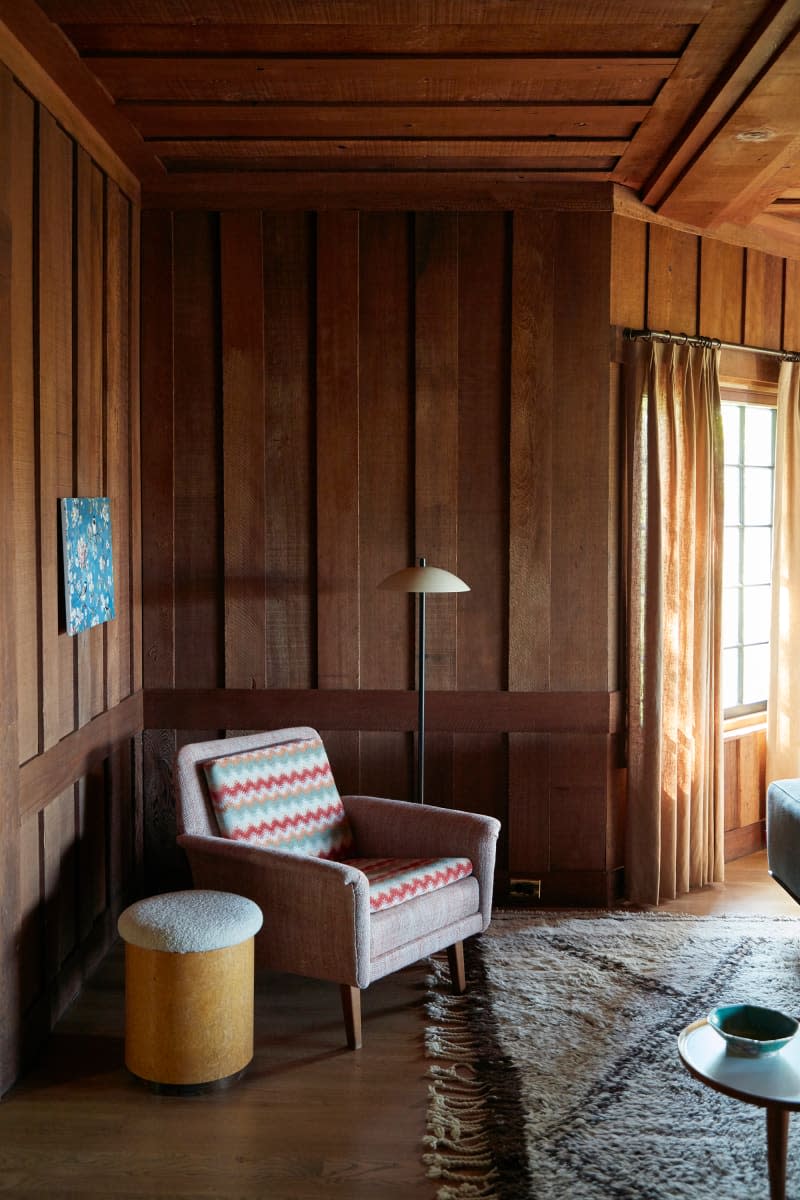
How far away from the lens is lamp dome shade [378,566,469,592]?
391 centimetres

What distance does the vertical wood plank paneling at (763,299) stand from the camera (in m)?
5.00

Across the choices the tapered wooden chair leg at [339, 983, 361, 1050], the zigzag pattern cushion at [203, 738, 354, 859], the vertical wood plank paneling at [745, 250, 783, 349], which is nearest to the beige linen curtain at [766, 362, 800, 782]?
the vertical wood plank paneling at [745, 250, 783, 349]

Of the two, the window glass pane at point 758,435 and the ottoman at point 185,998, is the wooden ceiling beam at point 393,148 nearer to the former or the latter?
the window glass pane at point 758,435

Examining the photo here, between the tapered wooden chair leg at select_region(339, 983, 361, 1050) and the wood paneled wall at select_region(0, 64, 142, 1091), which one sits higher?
the wood paneled wall at select_region(0, 64, 142, 1091)

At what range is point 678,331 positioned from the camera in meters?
4.71

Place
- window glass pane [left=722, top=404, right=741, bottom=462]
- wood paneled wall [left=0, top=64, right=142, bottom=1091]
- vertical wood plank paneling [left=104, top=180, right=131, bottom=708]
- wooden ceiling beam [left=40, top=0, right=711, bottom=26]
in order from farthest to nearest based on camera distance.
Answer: window glass pane [left=722, top=404, right=741, bottom=462] < vertical wood plank paneling [left=104, top=180, right=131, bottom=708] < wood paneled wall [left=0, top=64, right=142, bottom=1091] < wooden ceiling beam [left=40, top=0, right=711, bottom=26]

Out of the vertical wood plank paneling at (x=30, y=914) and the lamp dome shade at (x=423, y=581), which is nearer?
the vertical wood plank paneling at (x=30, y=914)

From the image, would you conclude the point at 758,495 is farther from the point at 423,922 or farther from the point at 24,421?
the point at 24,421

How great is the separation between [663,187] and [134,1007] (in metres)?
3.46

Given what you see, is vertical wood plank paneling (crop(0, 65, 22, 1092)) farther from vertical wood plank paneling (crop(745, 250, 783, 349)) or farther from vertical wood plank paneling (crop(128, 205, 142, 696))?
vertical wood plank paneling (crop(745, 250, 783, 349))

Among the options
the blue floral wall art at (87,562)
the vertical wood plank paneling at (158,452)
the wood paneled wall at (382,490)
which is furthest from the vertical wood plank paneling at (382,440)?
the blue floral wall art at (87,562)

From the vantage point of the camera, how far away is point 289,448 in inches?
174

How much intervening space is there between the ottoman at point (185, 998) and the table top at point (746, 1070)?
123 centimetres

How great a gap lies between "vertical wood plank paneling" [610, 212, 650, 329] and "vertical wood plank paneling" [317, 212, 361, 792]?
3.43 ft
